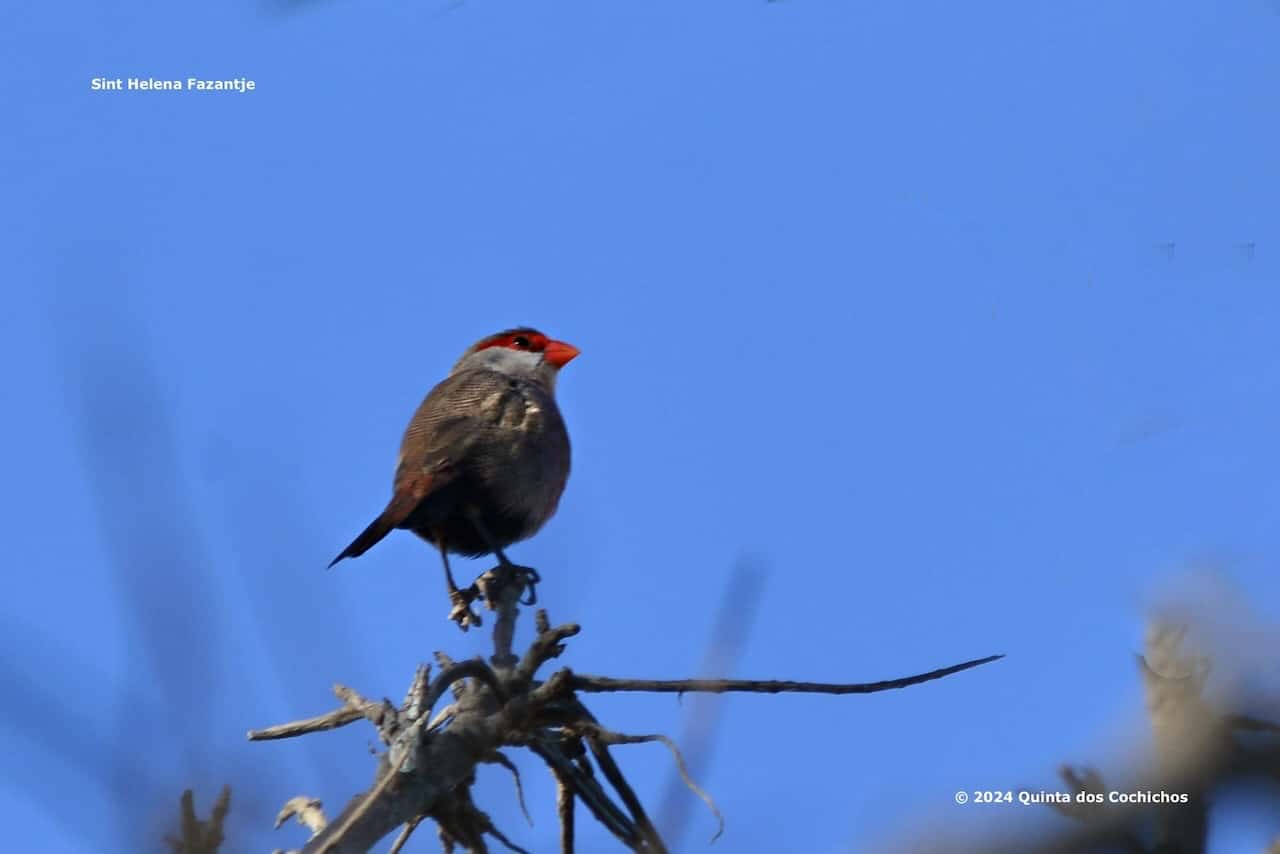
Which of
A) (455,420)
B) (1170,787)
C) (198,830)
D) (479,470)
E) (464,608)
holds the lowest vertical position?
(198,830)

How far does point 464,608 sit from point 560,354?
258cm

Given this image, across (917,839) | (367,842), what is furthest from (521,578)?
(917,839)

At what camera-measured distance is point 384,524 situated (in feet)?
16.8

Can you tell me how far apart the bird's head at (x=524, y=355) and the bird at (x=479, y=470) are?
1.06 meters

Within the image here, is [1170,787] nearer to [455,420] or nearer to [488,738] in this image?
[488,738]

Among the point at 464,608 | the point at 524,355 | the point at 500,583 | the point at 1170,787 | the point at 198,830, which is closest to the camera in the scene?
the point at 198,830

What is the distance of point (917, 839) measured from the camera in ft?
8.36

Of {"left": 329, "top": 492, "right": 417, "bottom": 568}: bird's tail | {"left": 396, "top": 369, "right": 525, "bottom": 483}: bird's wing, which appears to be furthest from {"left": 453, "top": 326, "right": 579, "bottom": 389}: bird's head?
{"left": 329, "top": 492, "right": 417, "bottom": 568}: bird's tail

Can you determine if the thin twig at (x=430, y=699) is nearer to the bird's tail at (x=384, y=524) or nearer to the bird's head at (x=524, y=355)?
the bird's tail at (x=384, y=524)

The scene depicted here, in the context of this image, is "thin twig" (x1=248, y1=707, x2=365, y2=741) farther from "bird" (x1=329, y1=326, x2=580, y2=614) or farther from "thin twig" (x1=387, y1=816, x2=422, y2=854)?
"bird" (x1=329, y1=326, x2=580, y2=614)

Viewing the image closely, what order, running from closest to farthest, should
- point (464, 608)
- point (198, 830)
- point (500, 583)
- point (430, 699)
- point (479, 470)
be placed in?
point (198, 830) < point (430, 699) < point (500, 583) < point (464, 608) < point (479, 470)

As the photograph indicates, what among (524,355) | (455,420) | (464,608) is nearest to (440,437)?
(455,420)

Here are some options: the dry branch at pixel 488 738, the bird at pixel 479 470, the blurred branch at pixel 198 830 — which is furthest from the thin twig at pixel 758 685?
the bird at pixel 479 470

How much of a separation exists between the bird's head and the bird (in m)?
1.06
